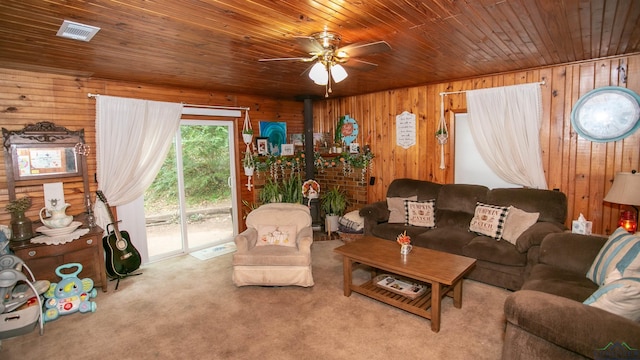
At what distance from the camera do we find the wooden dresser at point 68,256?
306cm

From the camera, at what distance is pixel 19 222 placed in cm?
310

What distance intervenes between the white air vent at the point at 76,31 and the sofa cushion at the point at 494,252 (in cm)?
373

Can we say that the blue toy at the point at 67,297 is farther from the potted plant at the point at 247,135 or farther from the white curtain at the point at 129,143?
the potted plant at the point at 247,135

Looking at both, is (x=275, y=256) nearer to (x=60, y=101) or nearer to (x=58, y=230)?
(x=58, y=230)

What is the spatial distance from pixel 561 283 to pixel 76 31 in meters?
3.86

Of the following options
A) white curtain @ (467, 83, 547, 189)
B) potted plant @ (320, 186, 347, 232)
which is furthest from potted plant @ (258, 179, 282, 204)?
white curtain @ (467, 83, 547, 189)

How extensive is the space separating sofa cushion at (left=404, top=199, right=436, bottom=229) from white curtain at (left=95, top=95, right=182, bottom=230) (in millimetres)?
3265

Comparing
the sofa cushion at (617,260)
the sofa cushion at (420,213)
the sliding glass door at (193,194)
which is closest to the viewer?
the sofa cushion at (617,260)

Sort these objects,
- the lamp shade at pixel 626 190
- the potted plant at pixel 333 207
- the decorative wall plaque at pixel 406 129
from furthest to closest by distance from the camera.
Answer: the potted plant at pixel 333 207 < the decorative wall plaque at pixel 406 129 < the lamp shade at pixel 626 190

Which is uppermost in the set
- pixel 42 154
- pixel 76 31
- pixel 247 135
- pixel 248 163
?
pixel 76 31

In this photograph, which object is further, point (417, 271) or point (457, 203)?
point (457, 203)

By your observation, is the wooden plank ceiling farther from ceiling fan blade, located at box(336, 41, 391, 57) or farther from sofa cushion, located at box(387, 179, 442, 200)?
sofa cushion, located at box(387, 179, 442, 200)

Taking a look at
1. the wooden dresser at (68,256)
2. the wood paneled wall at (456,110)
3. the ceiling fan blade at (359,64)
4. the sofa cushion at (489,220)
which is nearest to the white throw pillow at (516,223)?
the sofa cushion at (489,220)

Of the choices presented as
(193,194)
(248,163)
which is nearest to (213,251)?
(193,194)
